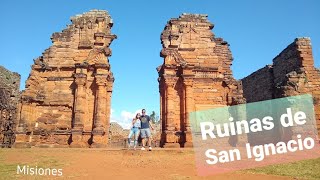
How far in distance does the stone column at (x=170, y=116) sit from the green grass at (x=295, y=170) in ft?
20.5

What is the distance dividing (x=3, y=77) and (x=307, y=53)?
22827 millimetres

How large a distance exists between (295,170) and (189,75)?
26.7ft

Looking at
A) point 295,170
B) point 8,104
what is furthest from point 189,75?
point 8,104

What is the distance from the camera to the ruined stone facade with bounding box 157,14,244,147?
15.2 metres

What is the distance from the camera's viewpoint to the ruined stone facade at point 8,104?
1808cm

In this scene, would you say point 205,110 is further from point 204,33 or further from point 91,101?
point 91,101

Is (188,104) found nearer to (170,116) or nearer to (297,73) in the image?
(170,116)

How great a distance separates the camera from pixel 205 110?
15.7 m

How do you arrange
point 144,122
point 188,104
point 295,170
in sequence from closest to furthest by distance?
point 295,170
point 144,122
point 188,104

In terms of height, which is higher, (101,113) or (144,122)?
(101,113)

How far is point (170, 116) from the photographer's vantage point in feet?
49.5

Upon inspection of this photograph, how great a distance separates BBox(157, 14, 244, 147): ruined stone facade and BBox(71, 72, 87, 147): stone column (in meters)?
4.05

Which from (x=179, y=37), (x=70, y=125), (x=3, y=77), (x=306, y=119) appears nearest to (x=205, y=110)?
(x=179, y=37)

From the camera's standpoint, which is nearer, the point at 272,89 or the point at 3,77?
the point at 272,89
